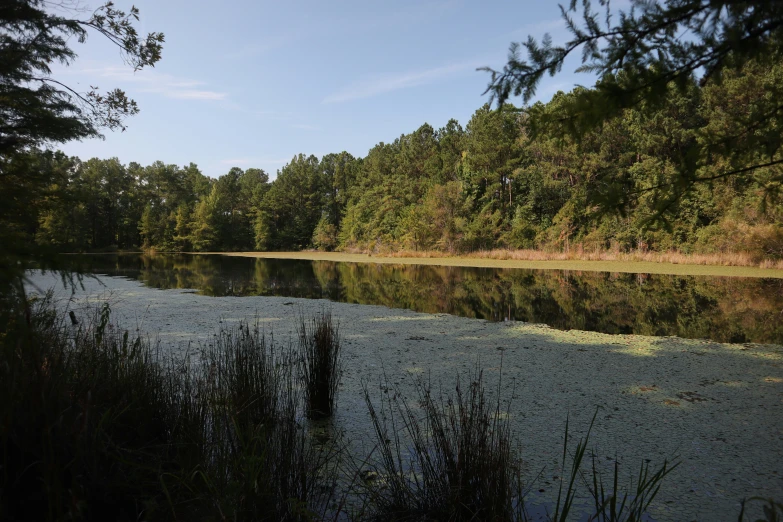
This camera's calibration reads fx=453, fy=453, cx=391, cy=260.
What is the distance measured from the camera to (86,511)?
1.55 metres

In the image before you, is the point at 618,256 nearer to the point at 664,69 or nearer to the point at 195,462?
the point at 664,69

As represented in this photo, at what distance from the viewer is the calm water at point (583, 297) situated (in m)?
6.96

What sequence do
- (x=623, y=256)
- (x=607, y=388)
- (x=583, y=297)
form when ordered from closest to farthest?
(x=607, y=388) → (x=583, y=297) → (x=623, y=256)

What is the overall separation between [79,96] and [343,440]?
12.8 feet

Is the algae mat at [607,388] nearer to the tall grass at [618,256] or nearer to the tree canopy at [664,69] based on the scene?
the tree canopy at [664,69]

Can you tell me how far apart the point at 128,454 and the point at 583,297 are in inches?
394

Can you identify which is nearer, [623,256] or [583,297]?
[583,297]


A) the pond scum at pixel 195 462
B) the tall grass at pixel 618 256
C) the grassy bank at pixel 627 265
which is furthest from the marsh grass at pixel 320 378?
the tall grass at pixel 618 256

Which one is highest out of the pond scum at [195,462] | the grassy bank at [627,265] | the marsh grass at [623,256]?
the marsh grass at [623,256]

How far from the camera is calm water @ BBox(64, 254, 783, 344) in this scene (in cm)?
696

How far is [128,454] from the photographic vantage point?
1840mm

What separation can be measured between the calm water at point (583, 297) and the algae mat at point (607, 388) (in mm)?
1126

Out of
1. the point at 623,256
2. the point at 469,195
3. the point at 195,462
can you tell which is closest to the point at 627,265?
the point at 623,256

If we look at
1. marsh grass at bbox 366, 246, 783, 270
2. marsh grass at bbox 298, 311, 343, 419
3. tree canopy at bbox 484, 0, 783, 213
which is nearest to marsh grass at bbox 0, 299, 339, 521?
marsh grass at bbox 298, 311, 343, 419
